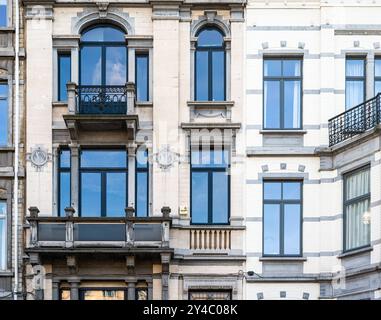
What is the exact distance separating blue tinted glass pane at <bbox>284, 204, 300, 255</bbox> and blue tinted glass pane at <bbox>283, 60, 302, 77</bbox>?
3.55m

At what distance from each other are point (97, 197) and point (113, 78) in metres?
3.29

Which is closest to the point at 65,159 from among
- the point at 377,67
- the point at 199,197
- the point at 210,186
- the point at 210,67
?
the point at 199,197

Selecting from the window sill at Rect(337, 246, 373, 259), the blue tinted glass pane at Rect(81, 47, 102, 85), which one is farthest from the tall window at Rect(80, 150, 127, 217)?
the window sill at Rect(337, 246, 373, 259)

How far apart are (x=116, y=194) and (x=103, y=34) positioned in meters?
4.42

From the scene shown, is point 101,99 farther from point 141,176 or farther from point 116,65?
point 141,176

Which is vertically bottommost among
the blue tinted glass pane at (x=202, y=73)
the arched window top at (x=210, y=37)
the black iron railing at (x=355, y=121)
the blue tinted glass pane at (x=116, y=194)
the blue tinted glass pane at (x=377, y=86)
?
the blue tinted glass pane at (x=116, y=194)

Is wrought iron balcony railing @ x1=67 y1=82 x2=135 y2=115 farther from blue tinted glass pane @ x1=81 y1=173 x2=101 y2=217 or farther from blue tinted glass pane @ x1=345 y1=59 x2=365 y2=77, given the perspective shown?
blue tinted glass pane @ x1=345 y1=59 x2=365 y2=77

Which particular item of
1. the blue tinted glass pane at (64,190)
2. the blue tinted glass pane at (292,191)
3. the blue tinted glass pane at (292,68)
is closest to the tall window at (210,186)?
the blue tinted glass pane at (292,191)

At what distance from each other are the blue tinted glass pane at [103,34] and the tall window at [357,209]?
723 cm

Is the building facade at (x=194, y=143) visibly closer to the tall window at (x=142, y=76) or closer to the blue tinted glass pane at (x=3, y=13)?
the tall window at (x=142, y=76)

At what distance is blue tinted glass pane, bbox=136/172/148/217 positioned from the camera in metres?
19.7

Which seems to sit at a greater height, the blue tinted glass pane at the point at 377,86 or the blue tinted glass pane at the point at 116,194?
the blue tinted glass pane at the point at 377,86

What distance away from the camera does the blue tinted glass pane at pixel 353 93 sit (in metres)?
19.8

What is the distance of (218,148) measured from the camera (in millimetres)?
19844
